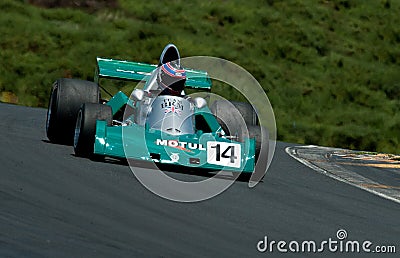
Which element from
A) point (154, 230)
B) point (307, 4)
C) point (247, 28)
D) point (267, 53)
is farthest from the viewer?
point (307, 4)

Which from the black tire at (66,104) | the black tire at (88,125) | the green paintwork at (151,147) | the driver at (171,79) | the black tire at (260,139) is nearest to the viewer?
the green paintwork at (151,147)

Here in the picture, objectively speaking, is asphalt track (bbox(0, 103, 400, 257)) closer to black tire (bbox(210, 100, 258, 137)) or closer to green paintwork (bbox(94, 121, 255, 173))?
green paintwork (bbox(94, 121, 255, 173))

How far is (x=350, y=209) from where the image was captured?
363 inches

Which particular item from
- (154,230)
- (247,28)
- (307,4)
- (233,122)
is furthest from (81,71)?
(154,230)

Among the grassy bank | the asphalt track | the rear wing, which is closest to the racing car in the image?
the rear wing

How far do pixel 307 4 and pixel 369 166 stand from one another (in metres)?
23.0

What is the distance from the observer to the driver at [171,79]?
10695 millimetres

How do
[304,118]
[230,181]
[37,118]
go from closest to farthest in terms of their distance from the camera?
[230,181]
[37,118]
[304,118]

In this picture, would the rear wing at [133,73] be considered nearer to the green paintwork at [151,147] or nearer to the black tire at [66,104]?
the black tire at [66,104]

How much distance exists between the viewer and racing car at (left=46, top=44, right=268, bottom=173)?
9688mm

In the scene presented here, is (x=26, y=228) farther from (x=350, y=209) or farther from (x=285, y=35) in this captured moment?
(x=285, y=35)

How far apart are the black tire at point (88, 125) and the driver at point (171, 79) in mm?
861

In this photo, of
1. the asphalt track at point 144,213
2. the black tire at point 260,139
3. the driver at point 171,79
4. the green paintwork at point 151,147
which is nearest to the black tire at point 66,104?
the asphalt track at point 144,213

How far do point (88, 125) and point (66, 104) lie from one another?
1.47 m
